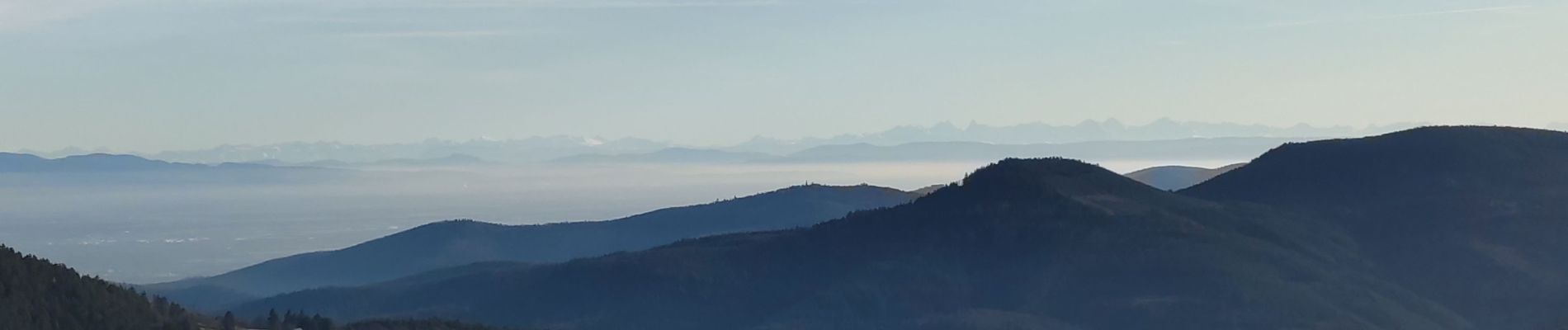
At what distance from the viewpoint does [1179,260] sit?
177000 mm

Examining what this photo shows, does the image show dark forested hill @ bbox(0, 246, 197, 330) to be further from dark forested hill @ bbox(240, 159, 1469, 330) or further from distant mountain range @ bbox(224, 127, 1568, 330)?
distant mountain range @ bbox(224, 127, 1568, 330)

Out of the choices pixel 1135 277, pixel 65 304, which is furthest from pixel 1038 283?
pixel 65 304

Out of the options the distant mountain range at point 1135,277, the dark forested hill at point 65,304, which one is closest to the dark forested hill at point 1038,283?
the distant mountain range at point 1135,277

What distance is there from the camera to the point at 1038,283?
583ft

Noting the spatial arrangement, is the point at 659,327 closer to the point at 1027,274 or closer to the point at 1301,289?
the point at 1027,274

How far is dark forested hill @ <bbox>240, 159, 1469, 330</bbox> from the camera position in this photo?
160750mm

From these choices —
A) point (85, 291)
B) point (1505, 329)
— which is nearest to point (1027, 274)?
point (1505, 329)

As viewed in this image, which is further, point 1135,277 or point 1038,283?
point 1038,283

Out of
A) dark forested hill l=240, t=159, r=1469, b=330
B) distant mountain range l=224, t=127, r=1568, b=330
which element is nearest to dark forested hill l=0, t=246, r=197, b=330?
dark forested hill l=240, t=159, r=1469, b=330

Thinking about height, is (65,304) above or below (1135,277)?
above

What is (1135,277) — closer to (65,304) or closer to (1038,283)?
(1038,283)

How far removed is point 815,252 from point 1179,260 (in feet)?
124

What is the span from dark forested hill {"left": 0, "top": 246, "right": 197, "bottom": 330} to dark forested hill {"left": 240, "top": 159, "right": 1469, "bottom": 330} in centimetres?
7574

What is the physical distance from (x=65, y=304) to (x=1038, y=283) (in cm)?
10052
